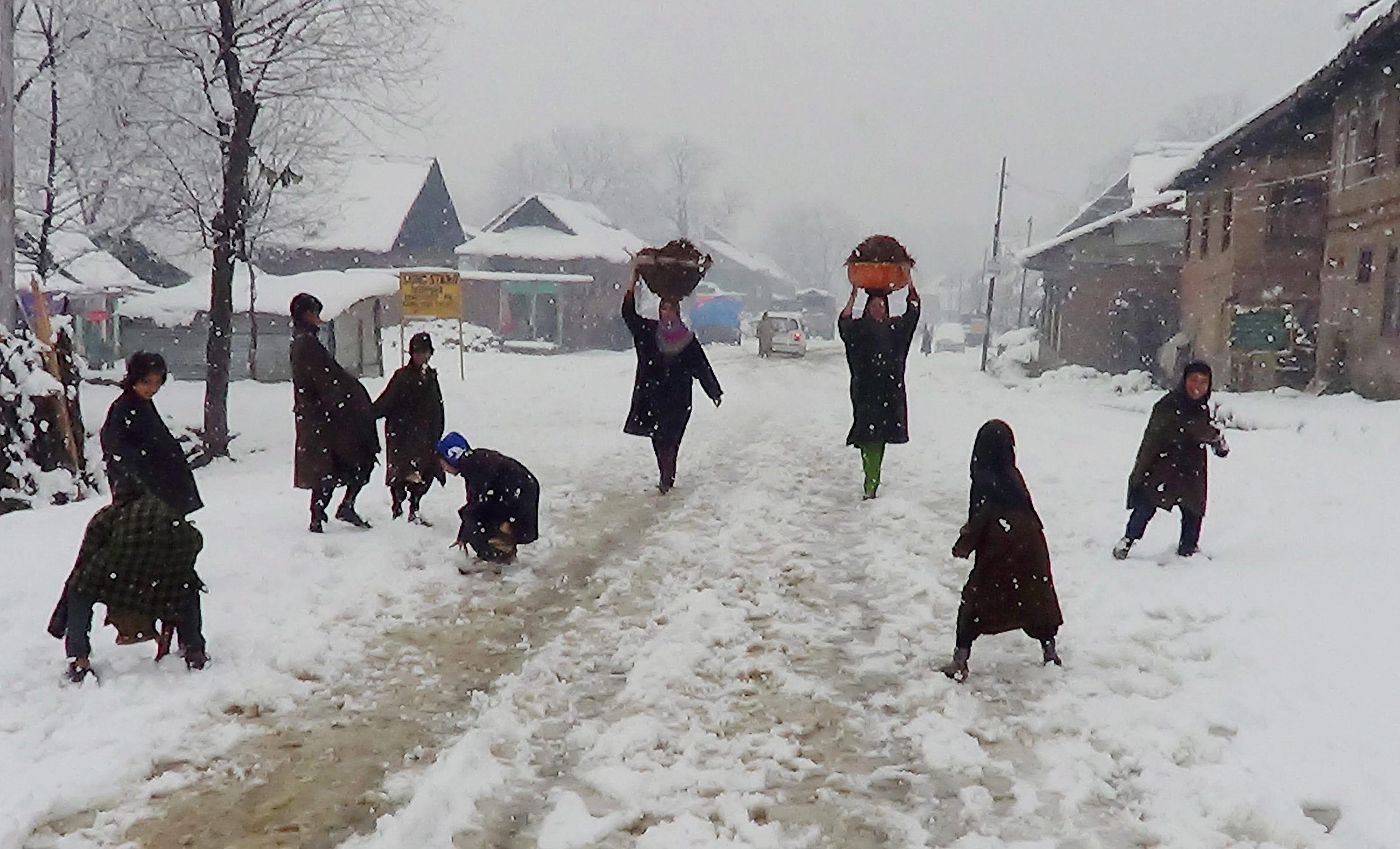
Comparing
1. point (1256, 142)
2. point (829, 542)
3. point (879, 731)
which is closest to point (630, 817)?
point (879, 731)

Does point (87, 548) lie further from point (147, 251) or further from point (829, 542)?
point (147, 251)

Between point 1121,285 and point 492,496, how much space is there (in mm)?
26485

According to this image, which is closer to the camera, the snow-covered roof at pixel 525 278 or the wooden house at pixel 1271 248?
the wooden house at pixel 1271 248

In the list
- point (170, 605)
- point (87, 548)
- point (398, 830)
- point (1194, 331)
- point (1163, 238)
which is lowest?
point (398, 830)

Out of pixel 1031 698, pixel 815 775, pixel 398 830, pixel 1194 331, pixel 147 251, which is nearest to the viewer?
pixel 398 830

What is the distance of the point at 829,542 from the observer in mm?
7348

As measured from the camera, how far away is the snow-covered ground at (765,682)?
3.48 metres

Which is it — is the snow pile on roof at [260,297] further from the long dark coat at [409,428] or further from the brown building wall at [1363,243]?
the brown building wall at [1363,243]

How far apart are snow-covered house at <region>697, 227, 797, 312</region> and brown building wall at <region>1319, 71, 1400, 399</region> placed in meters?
48.0

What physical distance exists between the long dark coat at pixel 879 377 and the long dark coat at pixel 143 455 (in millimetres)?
5627

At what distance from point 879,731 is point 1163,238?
27378 millimetres

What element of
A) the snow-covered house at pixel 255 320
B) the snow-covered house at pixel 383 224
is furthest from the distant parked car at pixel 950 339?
the snow-covered house at pixel 255 320

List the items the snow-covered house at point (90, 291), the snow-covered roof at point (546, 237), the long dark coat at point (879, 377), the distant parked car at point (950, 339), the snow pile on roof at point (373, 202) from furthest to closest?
the distant parked car at point (950, 339), the snow-covered roof at point (546, 237), the snow pile on roof at point (373, 202), the snow-covered house at point (90, 291), the long dark coat at point (879, 377)

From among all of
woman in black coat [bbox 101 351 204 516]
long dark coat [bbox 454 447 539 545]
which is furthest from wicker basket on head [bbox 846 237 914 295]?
woman in black coat [bbox 101 351 204 516]
